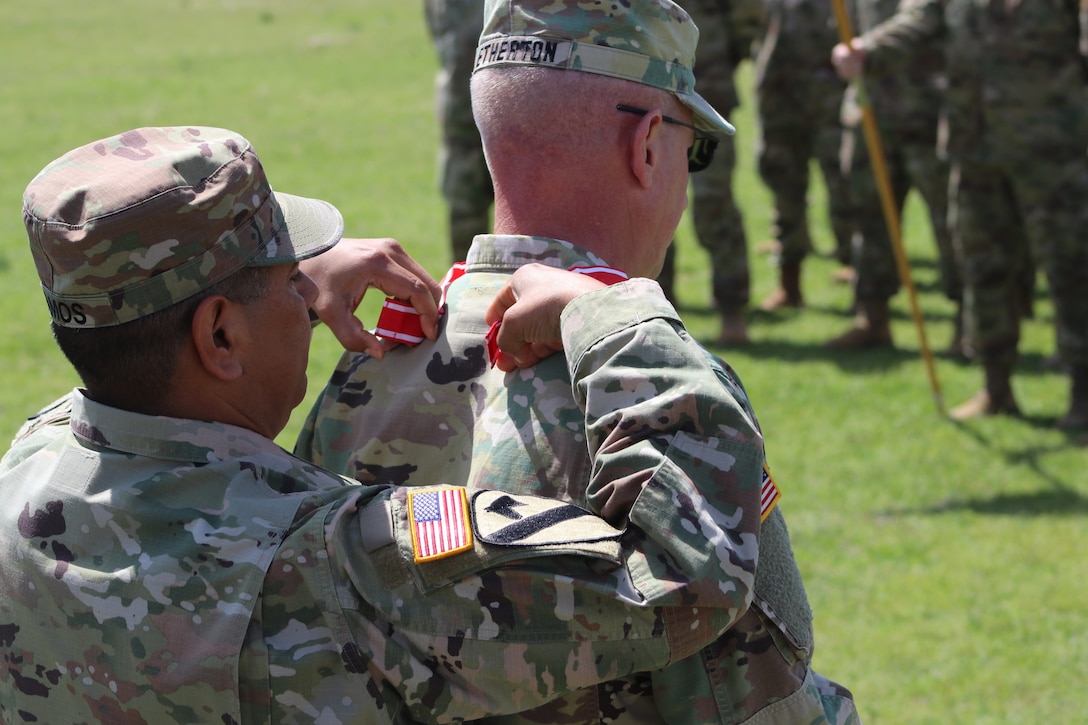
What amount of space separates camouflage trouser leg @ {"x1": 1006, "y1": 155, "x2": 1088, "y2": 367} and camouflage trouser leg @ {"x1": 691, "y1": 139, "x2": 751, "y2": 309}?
199 cm

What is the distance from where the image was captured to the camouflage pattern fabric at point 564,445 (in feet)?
5.56

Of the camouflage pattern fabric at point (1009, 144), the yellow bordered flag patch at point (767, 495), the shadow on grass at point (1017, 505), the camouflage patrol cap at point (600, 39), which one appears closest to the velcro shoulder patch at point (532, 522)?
the yellow bordered flag patch at point (767, 495)

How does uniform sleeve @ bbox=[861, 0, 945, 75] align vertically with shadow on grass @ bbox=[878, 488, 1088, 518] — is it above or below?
above

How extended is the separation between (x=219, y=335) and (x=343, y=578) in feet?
1.21

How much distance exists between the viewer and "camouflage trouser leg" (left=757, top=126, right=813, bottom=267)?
9133 millimetres

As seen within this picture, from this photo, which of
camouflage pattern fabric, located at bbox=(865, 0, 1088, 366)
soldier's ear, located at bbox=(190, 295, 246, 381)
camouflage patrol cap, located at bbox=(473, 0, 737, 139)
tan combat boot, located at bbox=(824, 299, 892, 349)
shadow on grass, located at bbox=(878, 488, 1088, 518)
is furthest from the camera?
tan combat boot, located at bbox=(824, 299, 892, 349)

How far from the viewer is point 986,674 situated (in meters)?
4.56

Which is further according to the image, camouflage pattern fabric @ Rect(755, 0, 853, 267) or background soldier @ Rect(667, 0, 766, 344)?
camouflage pattern fabric @ Rect(755, 0, 853, 267)

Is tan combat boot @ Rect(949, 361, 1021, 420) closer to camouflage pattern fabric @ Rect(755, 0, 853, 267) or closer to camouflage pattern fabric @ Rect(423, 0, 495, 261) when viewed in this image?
camouflage pattern fabric @ Rect(755, 0, 853, 267)

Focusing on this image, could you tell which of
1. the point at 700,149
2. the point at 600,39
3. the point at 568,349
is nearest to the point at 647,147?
the point at 600,39

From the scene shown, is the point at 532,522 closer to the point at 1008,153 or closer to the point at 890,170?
the point at 1008,153

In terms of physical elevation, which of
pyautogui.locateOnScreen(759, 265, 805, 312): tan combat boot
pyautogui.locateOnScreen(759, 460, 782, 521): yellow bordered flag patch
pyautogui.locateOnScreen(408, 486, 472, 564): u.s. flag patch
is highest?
pyautogui.locateOnScreen(408, 486, 472, 564): u.s. flag patch

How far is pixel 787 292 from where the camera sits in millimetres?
9305

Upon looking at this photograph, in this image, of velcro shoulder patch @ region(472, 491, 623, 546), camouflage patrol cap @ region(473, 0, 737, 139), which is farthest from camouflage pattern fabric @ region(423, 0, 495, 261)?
velcro shoulder patch @ region(472, 491, 623, 546)
